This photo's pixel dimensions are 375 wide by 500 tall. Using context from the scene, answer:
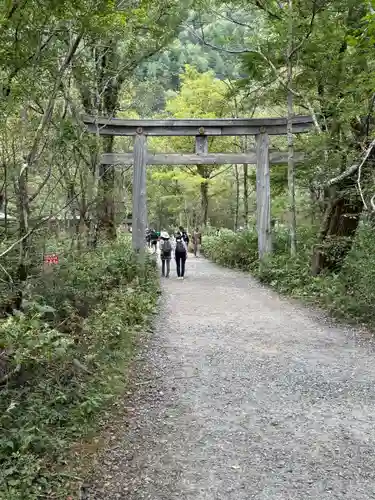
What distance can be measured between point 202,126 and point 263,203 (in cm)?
292

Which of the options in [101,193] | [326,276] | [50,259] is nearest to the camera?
[50,259]

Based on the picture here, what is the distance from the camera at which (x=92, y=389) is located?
434 centimetres

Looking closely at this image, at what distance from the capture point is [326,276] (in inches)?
388

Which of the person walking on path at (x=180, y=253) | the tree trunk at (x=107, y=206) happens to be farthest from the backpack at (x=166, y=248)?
the tree trunk at (x=107, y=206)

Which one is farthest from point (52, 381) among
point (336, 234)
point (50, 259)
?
point (336, 234)

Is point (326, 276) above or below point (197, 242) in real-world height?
below

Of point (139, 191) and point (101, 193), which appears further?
point (139, 191)

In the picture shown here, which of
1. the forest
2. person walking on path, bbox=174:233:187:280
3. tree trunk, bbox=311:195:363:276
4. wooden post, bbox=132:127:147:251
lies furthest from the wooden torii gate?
tree trunk, bbox=311:195:363:276

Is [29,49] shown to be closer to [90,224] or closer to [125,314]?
[125,314]

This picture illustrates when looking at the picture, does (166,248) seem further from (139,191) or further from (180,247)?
(139,191)

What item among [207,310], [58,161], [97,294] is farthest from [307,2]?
[97,294]

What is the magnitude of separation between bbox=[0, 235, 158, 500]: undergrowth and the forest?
1 cm

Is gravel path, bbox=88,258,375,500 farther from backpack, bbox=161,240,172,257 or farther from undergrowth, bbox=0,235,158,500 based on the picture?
backpack, bbox=161,240,172,257

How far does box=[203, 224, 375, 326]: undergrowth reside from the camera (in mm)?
7645
